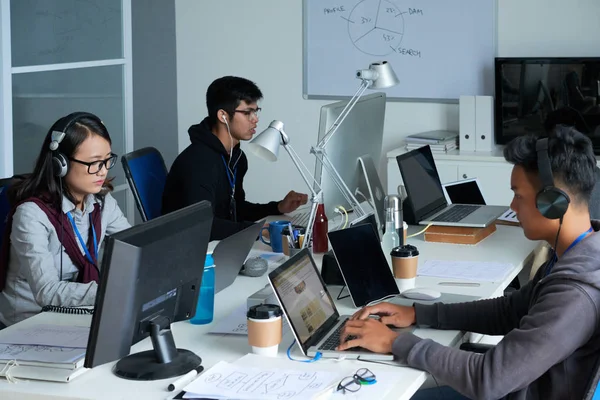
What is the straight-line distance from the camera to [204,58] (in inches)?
219

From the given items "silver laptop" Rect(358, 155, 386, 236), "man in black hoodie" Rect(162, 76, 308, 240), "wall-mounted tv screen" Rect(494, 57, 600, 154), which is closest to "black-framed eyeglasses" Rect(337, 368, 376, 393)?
"silver laptop" Rect(358, 155, 386, 236)

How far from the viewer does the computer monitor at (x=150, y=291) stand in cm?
167

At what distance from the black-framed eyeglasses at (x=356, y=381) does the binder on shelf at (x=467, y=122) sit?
315 cm

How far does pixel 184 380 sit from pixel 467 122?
10.8ft

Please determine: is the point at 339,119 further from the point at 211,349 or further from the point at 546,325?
the point at 546,325

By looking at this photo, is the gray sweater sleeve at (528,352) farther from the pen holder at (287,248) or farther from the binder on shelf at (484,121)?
the binder on shelf at (484,121)

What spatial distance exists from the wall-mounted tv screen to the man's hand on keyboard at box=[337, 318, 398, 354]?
280 centimetres

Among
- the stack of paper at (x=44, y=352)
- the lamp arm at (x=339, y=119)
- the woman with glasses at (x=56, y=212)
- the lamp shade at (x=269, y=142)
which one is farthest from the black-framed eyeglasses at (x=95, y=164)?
the lamp arm at (x=339, y=119)

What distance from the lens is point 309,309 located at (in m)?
2.01

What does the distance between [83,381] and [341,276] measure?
2.87 ft

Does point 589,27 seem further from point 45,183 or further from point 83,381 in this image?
point 83,381

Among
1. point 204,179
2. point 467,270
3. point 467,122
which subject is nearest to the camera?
point 467,270

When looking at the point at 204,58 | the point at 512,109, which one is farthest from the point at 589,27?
the point at 204,58

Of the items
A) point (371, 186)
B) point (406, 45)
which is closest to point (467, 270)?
point (371, 186)
